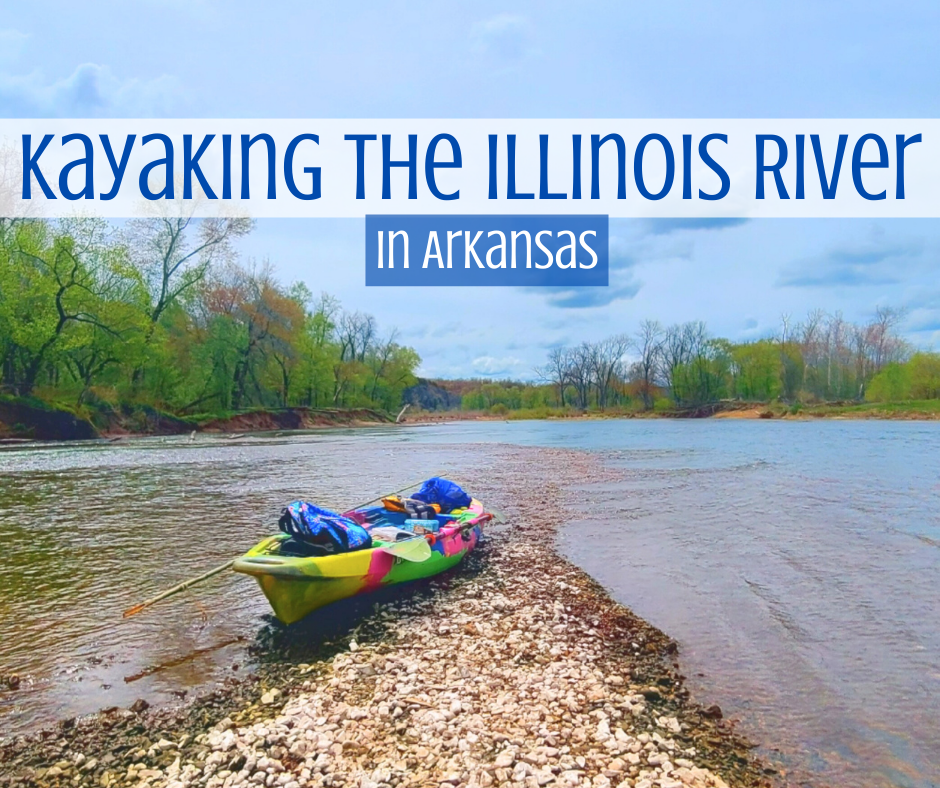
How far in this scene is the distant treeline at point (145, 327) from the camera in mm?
41062

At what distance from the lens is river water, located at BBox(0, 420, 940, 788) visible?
598cm

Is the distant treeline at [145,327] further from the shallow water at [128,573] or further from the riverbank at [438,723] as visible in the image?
the riverbank at [438,723]

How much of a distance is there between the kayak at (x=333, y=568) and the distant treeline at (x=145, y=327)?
4032 centimetres

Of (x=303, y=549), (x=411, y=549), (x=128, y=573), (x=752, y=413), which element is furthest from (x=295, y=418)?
(x=752, y=413)

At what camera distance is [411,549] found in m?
9.04

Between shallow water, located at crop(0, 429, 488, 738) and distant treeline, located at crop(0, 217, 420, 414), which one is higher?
distant treeline, located at crop(0, 217, 420, 414)

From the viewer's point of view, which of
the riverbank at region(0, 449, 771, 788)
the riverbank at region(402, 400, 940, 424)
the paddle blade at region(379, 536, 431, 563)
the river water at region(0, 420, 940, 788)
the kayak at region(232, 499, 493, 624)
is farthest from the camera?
the riverbank at region(402, 400, 940, 424)

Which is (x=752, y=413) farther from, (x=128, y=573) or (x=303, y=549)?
(x=303, y=549)

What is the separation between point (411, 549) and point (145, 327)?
147 ft

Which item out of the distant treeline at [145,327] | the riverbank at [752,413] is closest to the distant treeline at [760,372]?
the riverbank at [752,413]

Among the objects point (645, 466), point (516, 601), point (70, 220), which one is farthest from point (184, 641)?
point (70, 220)

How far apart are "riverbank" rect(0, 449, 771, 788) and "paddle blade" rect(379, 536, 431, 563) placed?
87cm

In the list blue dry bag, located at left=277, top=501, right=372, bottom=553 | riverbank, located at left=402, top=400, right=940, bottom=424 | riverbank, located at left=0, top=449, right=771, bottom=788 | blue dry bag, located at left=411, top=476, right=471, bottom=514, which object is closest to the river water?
riverbank, located at left=0, top=449, right=771, bottom=788

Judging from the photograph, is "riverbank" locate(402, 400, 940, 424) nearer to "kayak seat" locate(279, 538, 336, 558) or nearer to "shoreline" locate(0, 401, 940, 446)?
"shoreline" locate(0, 401, 940, 446)
